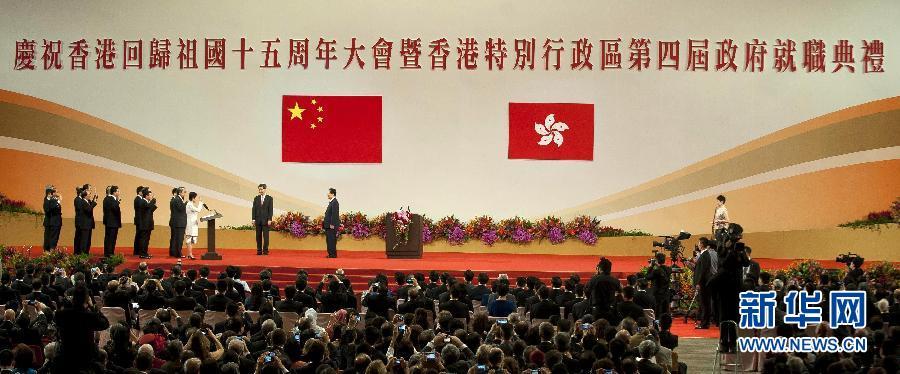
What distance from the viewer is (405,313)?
32.4 ft

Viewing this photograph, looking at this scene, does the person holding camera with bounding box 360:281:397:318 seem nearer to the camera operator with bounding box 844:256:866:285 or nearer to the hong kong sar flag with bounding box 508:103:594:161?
the camera operator with bounding box 844:256:866:285

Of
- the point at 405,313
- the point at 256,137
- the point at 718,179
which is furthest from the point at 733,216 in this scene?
the point at 405,313

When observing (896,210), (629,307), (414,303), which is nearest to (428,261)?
(414,303)

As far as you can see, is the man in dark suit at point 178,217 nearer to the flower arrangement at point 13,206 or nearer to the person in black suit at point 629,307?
the flower arrangement at point 13,206

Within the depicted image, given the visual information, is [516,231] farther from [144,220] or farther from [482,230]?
[144,220]

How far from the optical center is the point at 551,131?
1967 cm

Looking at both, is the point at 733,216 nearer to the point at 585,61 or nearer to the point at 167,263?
the point at 585,61

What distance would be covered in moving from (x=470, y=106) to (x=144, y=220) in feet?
20.1

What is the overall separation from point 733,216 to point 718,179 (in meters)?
0.71

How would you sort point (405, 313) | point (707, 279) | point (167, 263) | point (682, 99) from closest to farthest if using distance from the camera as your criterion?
point (405, 313), point (707, 279), point (167, 263), point (682, 99)

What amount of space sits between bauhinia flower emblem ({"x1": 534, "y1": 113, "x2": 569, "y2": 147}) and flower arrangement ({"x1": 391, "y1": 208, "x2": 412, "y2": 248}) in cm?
332

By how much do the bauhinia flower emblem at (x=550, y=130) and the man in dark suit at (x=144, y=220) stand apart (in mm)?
6858

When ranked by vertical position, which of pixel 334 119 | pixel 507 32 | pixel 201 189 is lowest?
pixel 201 189

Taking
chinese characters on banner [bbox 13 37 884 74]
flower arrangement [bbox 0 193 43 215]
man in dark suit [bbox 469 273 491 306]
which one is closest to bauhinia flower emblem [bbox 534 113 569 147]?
chinese characters on banner [bbox 13 37 884 74]
